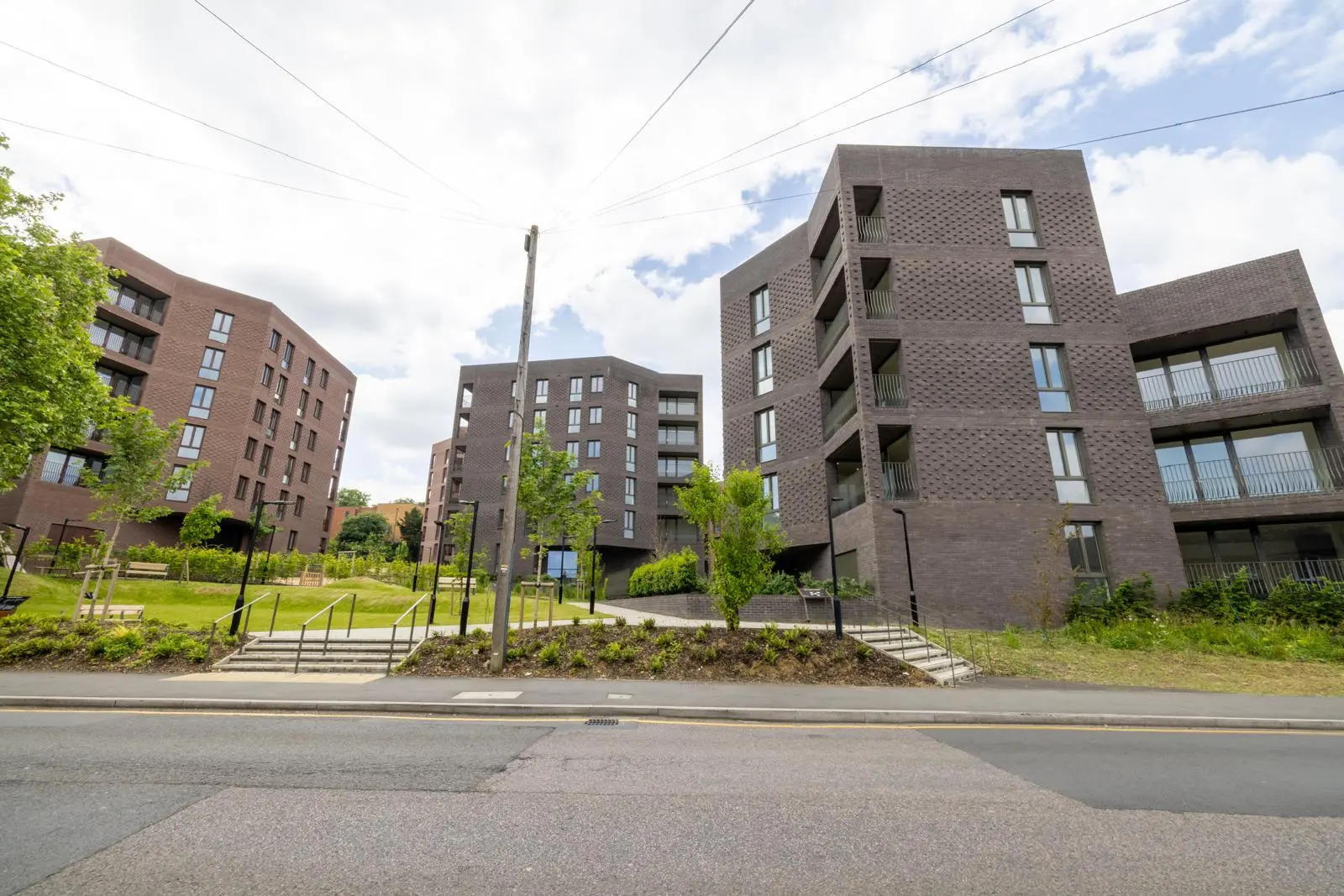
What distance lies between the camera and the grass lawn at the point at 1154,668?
11.1m

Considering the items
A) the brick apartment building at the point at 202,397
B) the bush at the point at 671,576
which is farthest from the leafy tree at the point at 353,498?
the bush at the point at 671,576

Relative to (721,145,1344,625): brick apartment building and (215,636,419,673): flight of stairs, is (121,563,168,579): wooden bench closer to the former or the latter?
(215,636,419,673): flight of stairs

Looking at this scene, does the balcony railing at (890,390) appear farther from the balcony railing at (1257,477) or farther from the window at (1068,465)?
the balcony railing at (1257,477)

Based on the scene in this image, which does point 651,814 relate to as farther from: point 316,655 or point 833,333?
point 833,333

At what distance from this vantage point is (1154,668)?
12.7 m

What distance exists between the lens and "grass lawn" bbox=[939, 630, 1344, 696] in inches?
437

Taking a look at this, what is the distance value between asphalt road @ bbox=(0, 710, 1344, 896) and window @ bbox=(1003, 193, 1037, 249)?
20.3 metres

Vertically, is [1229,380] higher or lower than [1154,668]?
higher

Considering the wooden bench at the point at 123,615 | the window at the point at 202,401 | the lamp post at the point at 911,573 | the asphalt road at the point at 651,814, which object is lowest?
the asphalt road at the point at 651,814

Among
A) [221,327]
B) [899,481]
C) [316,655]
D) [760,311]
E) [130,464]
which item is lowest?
[316,655]

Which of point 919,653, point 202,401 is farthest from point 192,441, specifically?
point 919,653

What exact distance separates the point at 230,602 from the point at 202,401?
22001 millimetres

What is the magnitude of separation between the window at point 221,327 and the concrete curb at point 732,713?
38.0m

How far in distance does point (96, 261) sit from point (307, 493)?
98.2 feet
